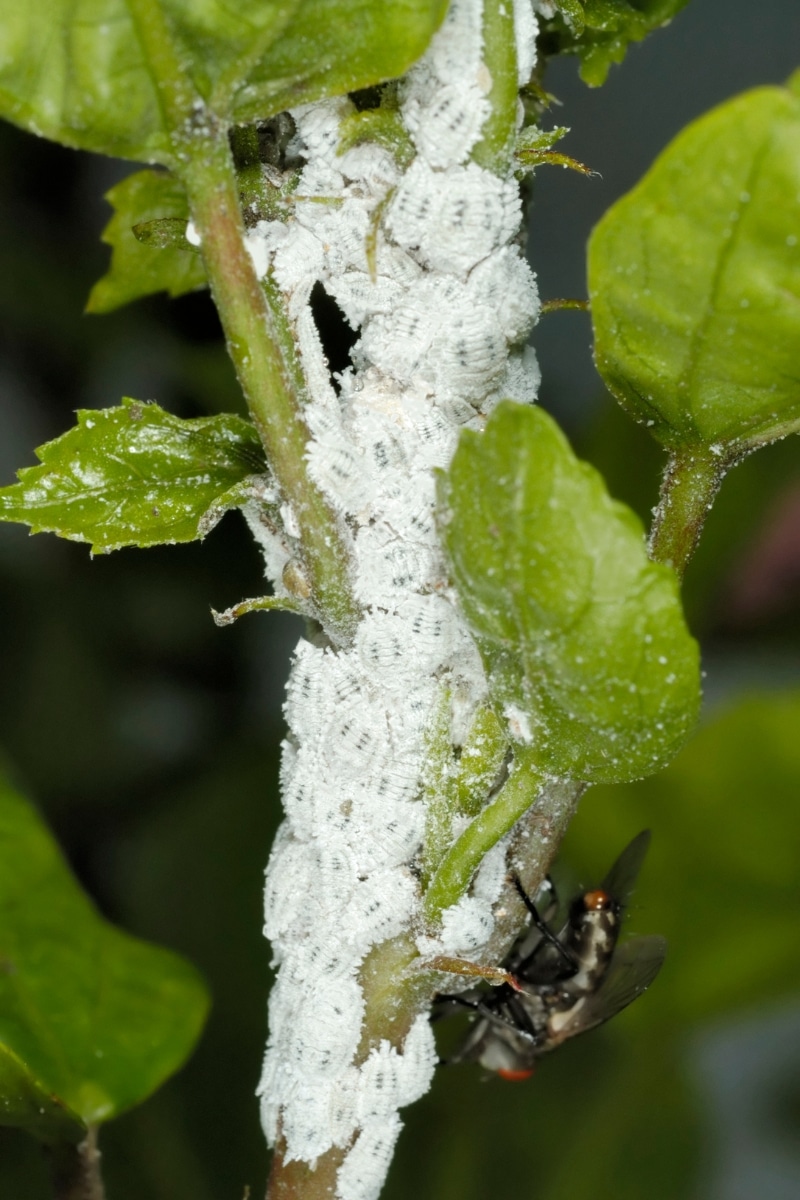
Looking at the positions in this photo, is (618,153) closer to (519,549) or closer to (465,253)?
(465,253)

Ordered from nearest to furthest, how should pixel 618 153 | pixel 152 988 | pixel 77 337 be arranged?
pixel 152 988 < pixel 77 337 < pixel 618 153

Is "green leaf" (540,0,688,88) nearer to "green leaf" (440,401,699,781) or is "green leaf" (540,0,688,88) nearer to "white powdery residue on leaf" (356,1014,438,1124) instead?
"green leaf" (440,401,699,781)

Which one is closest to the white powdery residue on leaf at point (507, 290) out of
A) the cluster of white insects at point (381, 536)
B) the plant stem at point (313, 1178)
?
the cluster of white insects at point (381, 536)

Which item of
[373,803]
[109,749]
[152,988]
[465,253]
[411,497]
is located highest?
[465,253]

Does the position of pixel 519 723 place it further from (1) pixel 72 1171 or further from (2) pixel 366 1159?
(1) pixel 72 1171

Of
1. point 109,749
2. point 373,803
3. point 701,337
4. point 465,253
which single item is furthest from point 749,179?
point 109,749

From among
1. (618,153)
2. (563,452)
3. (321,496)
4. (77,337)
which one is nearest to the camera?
(563,452)

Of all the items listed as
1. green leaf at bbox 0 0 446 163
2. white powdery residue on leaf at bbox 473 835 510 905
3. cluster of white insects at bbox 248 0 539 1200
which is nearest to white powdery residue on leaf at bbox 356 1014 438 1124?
cluster of white insects at bbox 248 0 539 1200
